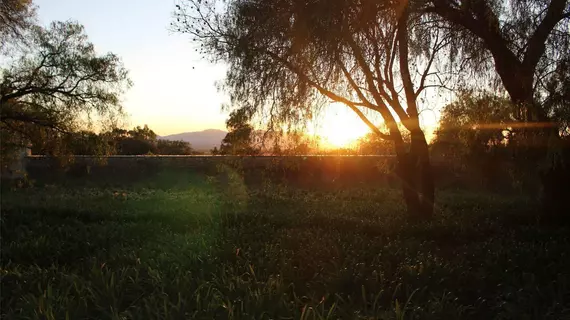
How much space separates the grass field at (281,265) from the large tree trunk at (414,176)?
0.52 m

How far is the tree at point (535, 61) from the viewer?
31.7ft

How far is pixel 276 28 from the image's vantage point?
9695 millimetres

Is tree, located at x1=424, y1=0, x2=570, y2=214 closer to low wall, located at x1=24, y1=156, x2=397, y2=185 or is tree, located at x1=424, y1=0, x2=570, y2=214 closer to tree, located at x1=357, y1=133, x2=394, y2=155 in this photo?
tree, located at x1=357, y1=133, x2=394, y2=155

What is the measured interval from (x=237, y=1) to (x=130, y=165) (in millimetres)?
21547

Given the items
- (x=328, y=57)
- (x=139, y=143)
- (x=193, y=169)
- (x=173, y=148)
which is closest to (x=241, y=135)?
(x=328, y=57)

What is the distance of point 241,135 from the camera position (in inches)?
492

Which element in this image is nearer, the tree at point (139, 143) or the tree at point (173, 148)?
the tree at point (139, 143)

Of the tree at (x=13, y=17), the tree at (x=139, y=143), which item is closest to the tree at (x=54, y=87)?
the tree at (x=13, y=17)

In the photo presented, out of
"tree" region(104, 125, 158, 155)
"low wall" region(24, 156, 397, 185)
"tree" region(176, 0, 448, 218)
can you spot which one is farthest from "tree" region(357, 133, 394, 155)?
"tree" region(104, 125, 158, 155)

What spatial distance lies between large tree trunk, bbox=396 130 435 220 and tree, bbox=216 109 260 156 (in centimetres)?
386

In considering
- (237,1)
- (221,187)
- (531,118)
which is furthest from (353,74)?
(221,187)

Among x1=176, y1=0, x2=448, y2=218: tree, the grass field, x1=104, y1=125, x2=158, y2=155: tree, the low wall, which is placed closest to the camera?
the grass field

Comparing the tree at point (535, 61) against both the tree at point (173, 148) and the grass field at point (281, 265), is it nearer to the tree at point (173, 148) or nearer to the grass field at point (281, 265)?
the grass field at point (281, 265)

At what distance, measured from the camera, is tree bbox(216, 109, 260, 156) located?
1192 cm
